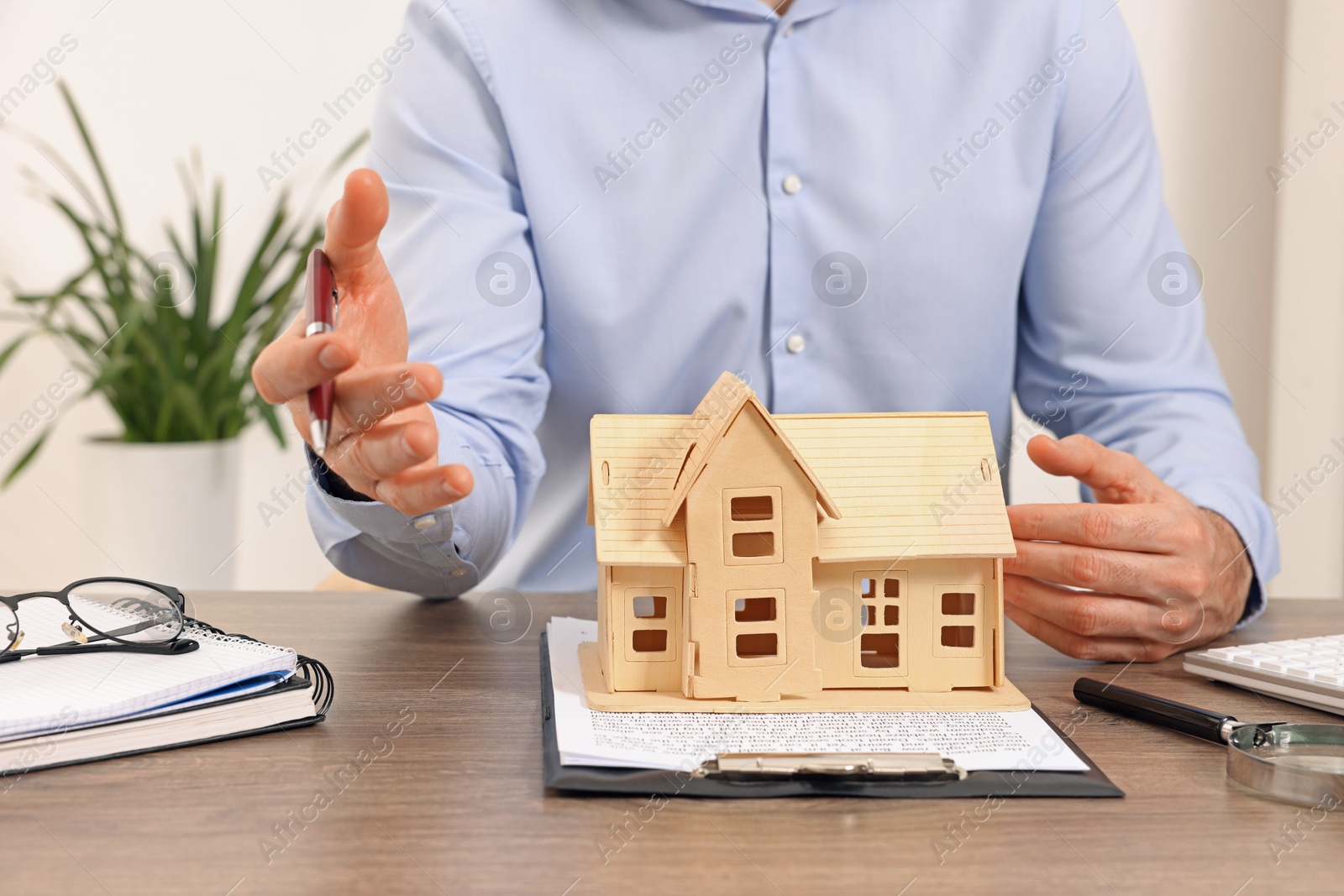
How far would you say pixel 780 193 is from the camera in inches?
49.3

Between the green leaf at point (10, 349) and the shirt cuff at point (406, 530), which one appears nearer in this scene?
the shirt cuff at point (406, 530)

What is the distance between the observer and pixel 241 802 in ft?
1.78

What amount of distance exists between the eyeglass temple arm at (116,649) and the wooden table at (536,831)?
0.31ft

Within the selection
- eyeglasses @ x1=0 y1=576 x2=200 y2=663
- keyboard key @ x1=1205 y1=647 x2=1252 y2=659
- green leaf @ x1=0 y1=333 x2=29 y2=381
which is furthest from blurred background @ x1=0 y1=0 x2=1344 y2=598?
eyeglasses @ x1=0 y1=576 x2=200 y2=663

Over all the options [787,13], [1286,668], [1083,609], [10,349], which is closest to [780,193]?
[787,13]

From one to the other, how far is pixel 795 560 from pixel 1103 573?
30 centimetres

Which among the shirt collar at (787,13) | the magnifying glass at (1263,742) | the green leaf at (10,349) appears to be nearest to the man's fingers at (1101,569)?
the magnifying glass at (1263,742)

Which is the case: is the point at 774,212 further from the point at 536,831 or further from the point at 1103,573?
the point at 536,831

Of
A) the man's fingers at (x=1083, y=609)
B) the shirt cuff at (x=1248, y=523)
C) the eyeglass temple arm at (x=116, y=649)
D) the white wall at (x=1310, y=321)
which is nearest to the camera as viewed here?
the eyeglass temple arm at (x=116, y=649)

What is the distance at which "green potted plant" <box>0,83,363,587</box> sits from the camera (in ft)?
7.46

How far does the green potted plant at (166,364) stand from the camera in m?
2.27

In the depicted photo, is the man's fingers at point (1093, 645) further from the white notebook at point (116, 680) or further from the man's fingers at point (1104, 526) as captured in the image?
the white notebook at point (116, 680)

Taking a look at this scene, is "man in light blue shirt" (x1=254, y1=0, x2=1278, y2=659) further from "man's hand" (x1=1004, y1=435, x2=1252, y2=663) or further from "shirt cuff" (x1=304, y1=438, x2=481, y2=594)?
"man's hand" (x1=1004, y1=435, x2=1252, y2=663)

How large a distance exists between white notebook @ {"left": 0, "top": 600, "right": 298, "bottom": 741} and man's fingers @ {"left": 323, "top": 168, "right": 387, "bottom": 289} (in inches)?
10.3
